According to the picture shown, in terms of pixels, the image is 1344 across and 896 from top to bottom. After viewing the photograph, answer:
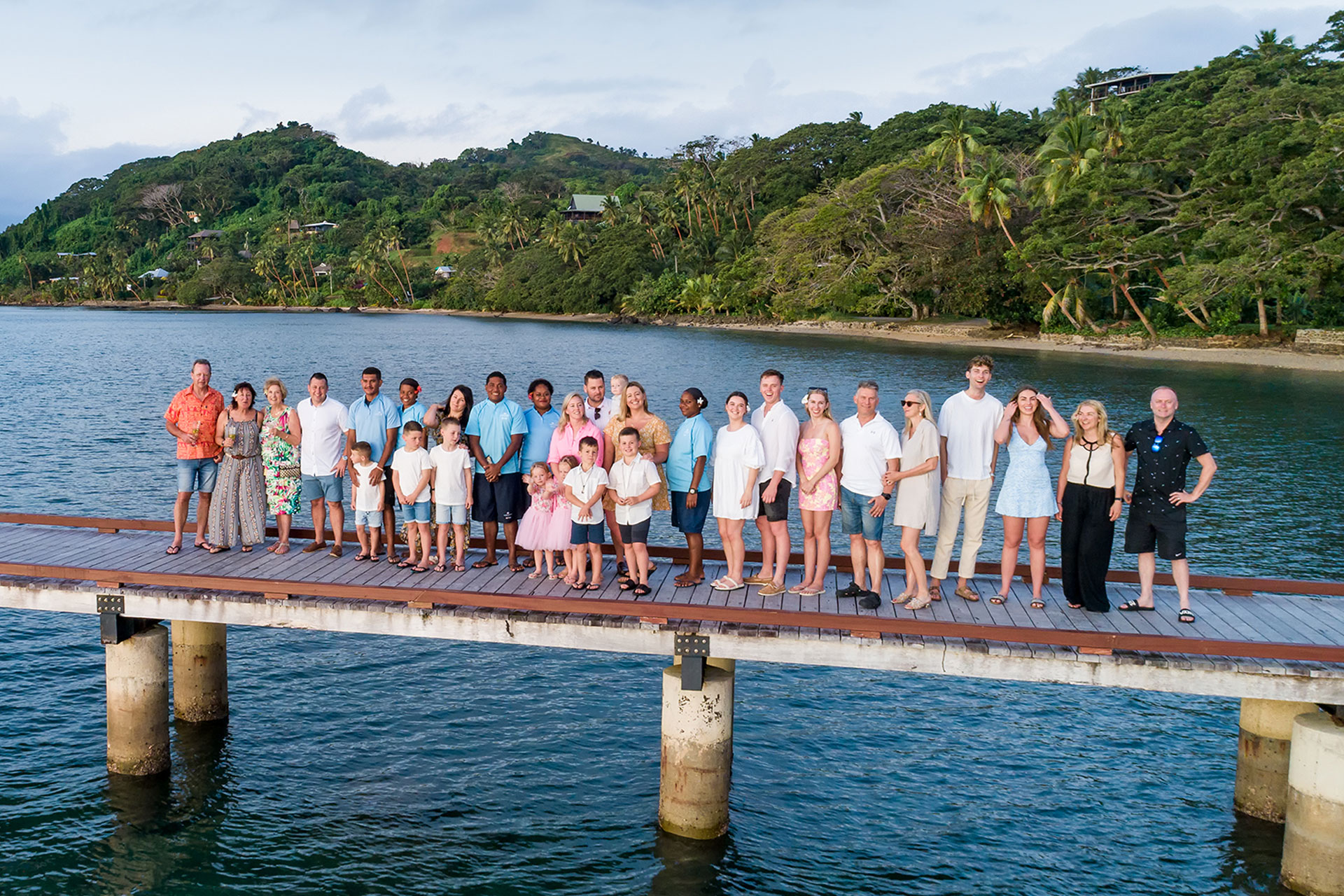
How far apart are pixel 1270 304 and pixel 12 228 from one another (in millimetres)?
188888

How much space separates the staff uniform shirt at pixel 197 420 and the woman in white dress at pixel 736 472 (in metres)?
4.88

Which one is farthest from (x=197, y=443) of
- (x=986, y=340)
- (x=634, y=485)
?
(x=986, y=340)

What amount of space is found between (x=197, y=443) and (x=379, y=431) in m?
1.80

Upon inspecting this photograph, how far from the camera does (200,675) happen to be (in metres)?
10.8

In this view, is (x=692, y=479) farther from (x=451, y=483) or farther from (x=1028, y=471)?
(x=1028, y=471)

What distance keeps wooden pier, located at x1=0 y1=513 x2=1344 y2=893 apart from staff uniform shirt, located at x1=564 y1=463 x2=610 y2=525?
2.07 feet

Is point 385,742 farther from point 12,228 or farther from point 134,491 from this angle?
point 12,228

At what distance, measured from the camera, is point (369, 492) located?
31.6 ft

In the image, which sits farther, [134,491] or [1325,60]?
[1325,60]

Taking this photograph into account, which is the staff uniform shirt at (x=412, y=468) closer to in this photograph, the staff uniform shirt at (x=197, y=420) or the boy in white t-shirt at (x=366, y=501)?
the boy in white t-shirt at (x=366, y=501)

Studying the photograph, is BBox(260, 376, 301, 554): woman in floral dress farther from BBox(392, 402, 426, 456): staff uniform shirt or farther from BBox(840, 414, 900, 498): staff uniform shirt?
BBox(840, 414, 900, 498): staff uniform shirt

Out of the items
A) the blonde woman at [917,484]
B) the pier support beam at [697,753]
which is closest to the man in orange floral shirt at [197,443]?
the pier support beam at [697,753]

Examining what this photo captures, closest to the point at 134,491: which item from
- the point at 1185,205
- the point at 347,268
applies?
the point at 1185,205

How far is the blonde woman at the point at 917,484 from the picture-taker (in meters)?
8.52
